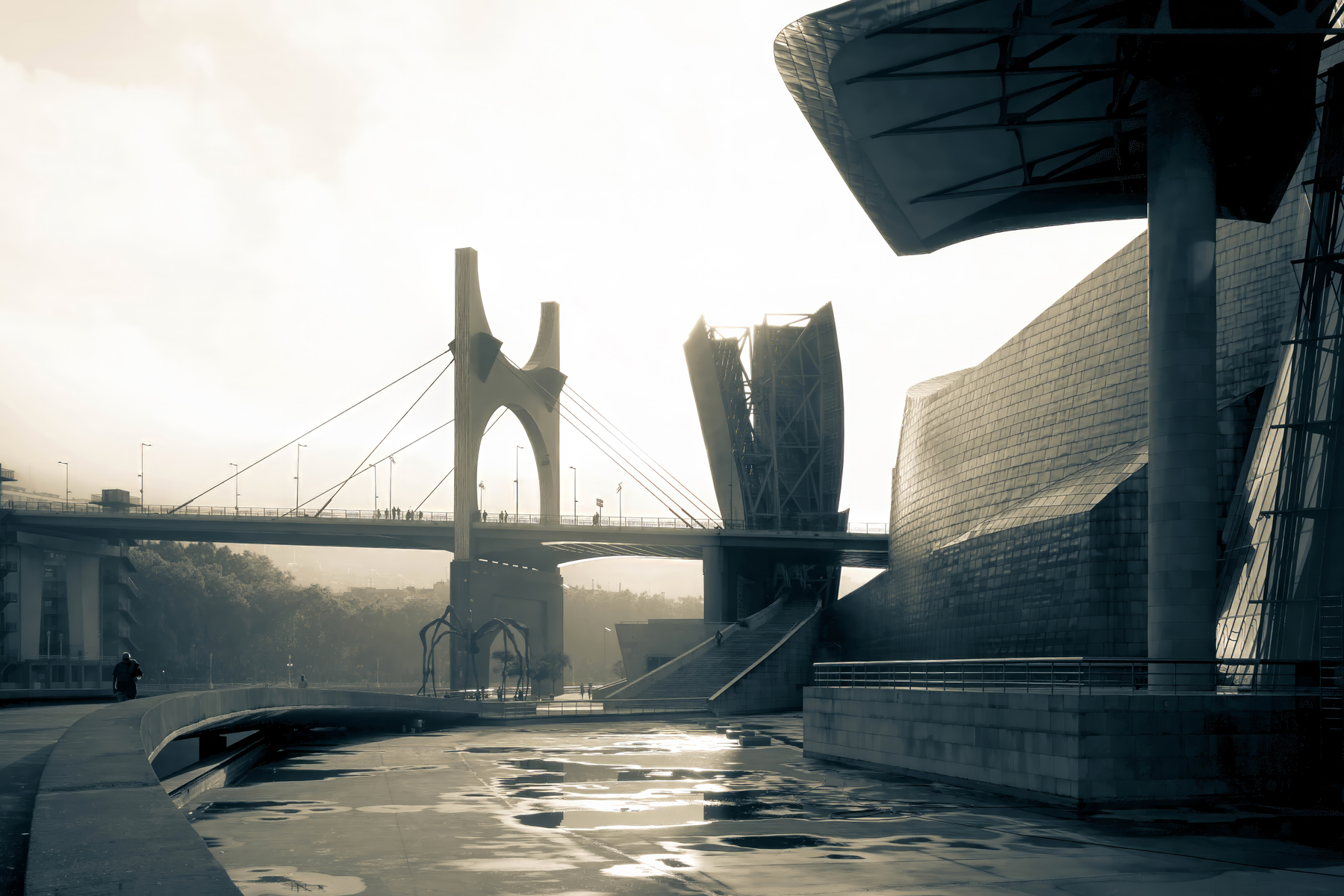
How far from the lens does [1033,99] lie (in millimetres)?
24438

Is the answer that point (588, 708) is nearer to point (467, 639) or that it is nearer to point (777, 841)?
point (467, 639)

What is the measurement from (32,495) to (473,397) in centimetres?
4382

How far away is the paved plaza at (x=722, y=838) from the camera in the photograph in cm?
1003

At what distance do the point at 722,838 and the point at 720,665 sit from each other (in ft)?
155

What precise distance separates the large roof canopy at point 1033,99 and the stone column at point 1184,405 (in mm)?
1149

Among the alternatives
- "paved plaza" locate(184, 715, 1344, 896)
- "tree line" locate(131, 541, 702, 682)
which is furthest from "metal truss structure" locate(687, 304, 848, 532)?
"paved plaza" locate(184, 715, 1344, 896)

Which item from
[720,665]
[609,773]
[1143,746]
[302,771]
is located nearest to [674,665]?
[720,665]

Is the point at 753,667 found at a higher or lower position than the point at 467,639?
lower

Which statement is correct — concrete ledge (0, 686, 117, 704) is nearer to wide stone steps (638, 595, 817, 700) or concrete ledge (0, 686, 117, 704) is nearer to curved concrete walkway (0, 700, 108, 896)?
curved concrete walkway (0, 700, 108, 896)

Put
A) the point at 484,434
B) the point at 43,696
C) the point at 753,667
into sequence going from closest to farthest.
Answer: the point at 43,696 → the point at 753,667 → the point at 484,434

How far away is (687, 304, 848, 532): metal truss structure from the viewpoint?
84312mm

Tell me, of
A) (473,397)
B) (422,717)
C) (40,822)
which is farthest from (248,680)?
(40,822)

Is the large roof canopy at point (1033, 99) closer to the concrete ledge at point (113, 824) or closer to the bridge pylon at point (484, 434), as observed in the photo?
the concrete ledge at point (113, 824)

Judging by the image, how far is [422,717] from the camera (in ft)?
127
